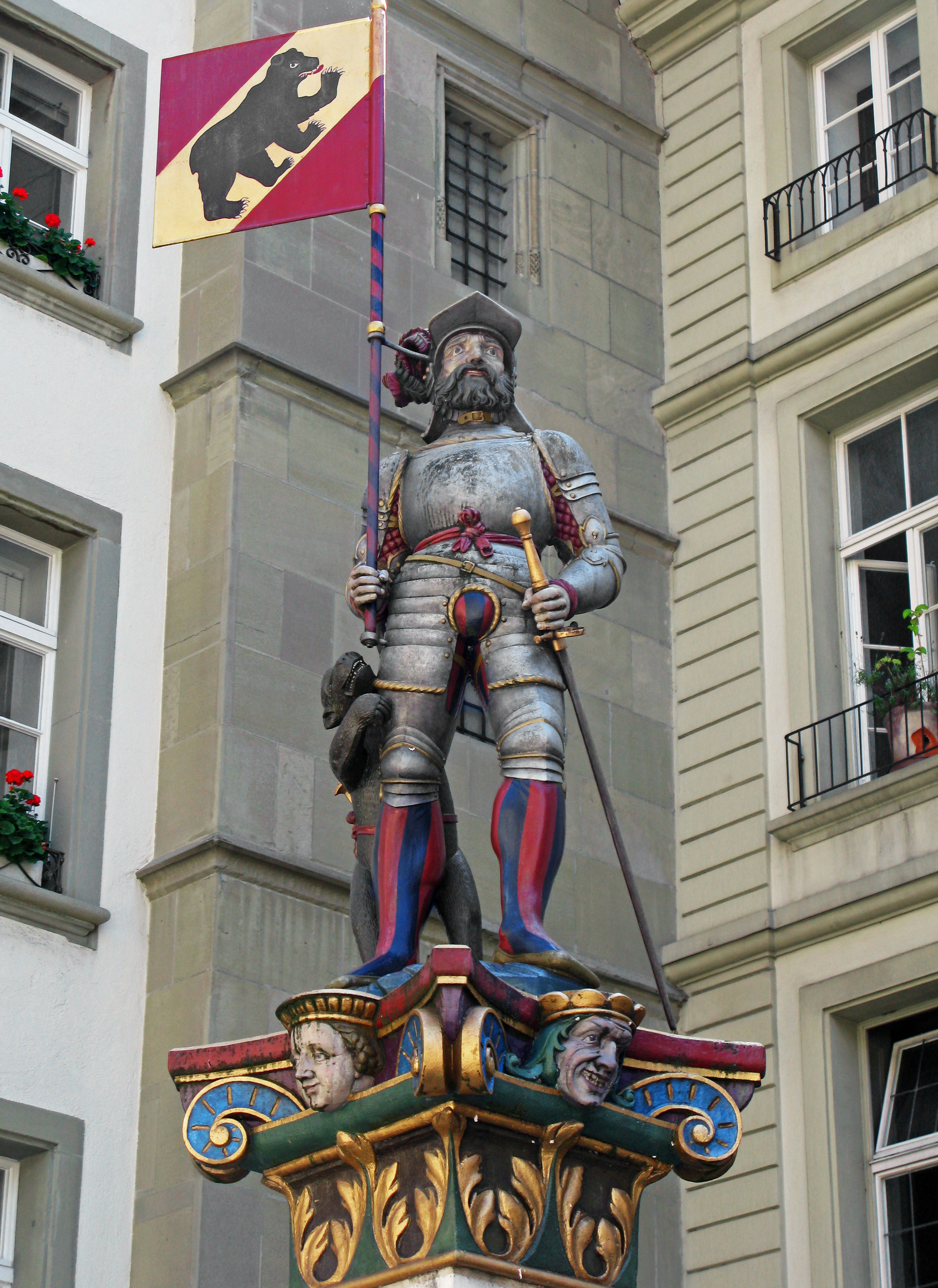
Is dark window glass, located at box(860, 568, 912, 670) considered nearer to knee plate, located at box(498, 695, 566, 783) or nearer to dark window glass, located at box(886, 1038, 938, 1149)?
dark window glass, located at box(886, 1038, 938, 1149)

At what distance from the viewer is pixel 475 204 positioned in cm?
1541

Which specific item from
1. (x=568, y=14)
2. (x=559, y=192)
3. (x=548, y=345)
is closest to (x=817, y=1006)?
(x=548, y=345)

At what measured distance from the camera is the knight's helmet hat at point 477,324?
8312 millimetres

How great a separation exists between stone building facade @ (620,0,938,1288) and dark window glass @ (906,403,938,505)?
27mm

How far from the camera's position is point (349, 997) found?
7012mm

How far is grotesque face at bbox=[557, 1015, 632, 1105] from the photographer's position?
6.91 meters

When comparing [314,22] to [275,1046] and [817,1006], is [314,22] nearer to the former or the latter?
[817,1006]

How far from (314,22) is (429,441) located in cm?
678

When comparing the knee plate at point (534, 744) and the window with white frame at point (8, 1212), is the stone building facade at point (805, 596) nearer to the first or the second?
the window with white frame at point (8, 1212)

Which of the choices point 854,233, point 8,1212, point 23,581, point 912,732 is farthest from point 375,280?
point 854,233

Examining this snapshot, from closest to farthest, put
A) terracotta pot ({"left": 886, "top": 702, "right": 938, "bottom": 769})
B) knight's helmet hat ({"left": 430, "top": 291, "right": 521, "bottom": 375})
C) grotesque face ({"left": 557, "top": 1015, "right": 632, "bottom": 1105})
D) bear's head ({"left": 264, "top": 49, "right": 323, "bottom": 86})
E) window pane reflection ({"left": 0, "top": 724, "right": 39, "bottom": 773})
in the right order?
grotesque face ({"left": 557, "top": 1015, "right": 632, "bottom": 1105})
knight's helmet hat ({"left": 430, "top": 291, "right": 521, "bottom": 375})
bear's head ({"left": 264, "top": 49, "right": 323, "bottom": 86})
window pane reflection ({"left": 0, "top": 724, "right": 39, "bottom": 773})
terracotta pot ({"left": 886, "top": 702, "right": 938, "bottom": 769})

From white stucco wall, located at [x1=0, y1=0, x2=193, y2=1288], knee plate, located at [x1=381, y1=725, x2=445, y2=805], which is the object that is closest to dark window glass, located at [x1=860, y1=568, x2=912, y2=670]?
white stucco wall, located at [x1=0, y1=0, x2=193, y2=1288]

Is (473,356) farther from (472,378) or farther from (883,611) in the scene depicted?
(883,611)

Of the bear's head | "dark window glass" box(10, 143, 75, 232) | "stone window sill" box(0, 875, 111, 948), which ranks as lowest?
"stone window sill" box(0, 875, 111, 948)
